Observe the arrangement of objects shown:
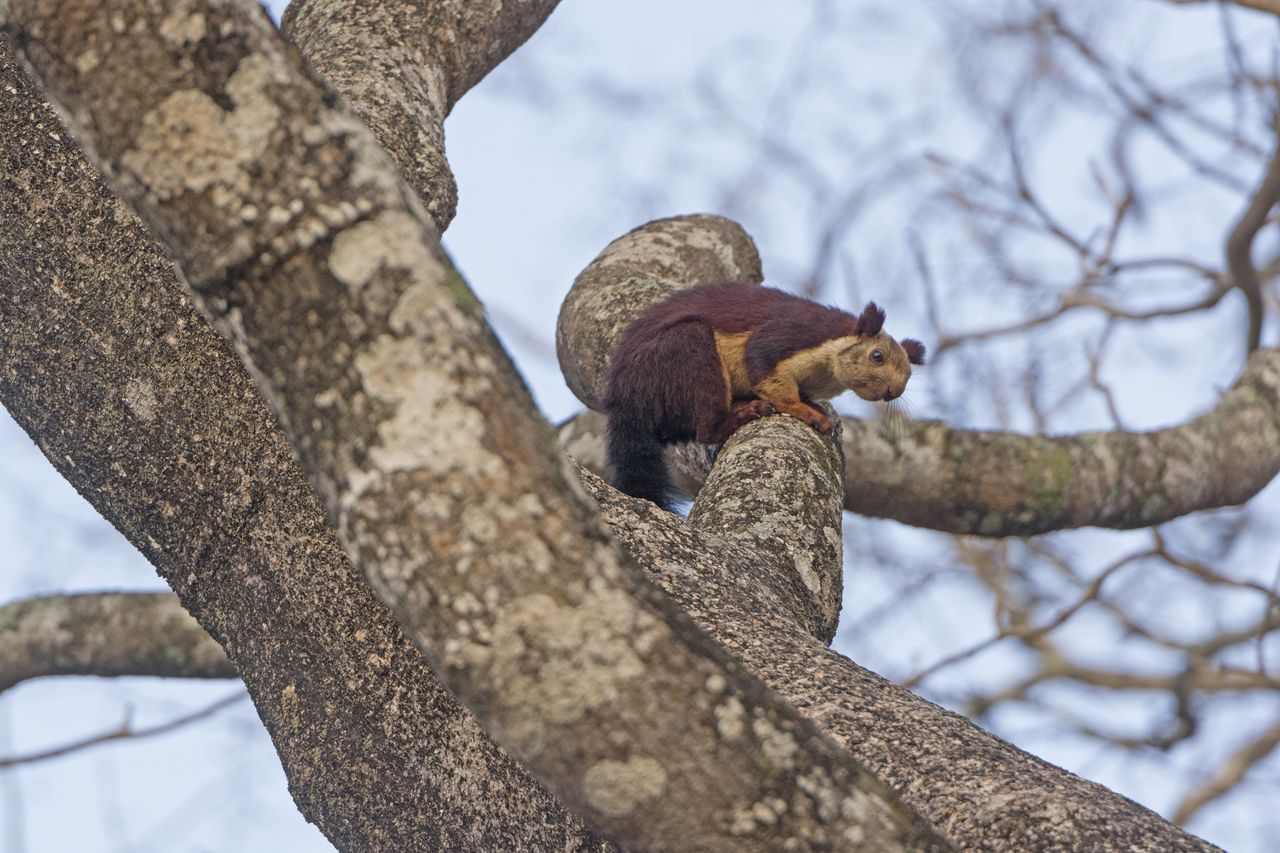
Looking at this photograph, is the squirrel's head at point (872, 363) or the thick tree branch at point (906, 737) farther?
the squirrel's head at point (872, 363)

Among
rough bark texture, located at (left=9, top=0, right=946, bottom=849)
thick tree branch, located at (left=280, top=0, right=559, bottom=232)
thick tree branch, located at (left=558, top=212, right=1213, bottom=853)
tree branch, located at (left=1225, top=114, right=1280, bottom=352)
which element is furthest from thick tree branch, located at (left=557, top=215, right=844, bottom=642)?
tree branch, located at (left=1225, top=114, right=1280, bottom=352)

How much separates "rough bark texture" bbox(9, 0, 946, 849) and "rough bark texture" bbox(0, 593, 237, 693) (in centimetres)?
264

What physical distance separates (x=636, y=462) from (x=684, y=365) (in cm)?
32

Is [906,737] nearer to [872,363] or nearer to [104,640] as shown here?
[872,363]

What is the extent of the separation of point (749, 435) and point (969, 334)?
93.6 inches

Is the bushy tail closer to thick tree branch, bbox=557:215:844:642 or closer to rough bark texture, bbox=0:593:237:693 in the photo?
thick tree branch, bbox=557:215:844:642

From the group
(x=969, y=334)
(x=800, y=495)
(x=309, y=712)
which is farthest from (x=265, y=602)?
(x=969, y=334)

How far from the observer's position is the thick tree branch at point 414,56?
230 cm

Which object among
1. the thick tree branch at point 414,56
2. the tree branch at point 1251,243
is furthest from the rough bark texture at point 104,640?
the tree branch at point 1251,243

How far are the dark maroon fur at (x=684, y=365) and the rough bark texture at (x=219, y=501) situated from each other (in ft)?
4.02

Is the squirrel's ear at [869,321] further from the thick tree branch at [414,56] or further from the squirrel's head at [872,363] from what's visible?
the thick tree branch at [414,56]

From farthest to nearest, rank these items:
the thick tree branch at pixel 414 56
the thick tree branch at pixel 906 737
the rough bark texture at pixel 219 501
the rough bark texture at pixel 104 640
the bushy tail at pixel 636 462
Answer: the rough bark texture at pixel 104 640
the bushy tail at pixel 636 462
the thick tree branch at pixel 414 56
the rough bark texture at pixel 219 501
the thick tree branch at pixel 906 737

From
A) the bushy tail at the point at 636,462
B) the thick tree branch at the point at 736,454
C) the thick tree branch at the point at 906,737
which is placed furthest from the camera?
the bushy tail at the point at 636,462

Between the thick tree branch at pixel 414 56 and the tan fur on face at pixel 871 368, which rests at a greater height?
the tan fur on face at pixel 871 368
